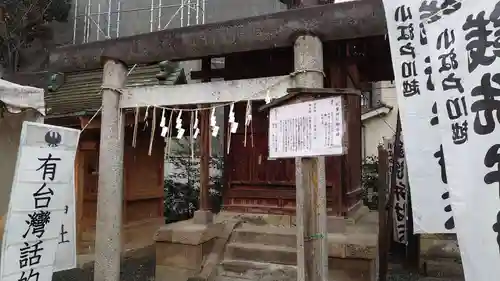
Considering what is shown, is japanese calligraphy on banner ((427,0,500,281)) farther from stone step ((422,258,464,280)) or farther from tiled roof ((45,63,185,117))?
tiled roof ((45,63,185,117))

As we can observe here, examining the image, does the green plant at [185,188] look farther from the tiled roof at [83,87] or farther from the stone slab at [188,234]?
the stone slab at [188,234]

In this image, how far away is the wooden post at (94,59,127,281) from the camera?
590 centimetres

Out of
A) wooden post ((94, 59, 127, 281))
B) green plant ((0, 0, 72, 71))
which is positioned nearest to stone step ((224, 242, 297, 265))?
wooden post ((94, 59, 127, 281))

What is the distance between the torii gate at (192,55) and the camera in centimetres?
478

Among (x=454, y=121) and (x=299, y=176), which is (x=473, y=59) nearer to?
(x=454, y=121)

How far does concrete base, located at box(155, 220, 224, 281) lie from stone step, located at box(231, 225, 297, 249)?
525 millimetres

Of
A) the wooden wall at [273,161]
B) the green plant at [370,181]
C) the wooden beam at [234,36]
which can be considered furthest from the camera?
the green plant at [370,181]

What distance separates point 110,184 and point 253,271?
2.88 meters

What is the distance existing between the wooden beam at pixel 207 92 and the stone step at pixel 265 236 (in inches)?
121

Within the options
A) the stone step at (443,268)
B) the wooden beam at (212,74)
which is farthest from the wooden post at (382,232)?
the wooden beam at (212,74)

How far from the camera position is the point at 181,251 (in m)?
7.14

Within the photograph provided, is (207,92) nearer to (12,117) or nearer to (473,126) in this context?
(473,126)

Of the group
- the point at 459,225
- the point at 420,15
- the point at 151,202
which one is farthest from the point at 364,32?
the point at 151,202

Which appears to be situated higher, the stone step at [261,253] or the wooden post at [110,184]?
the wooden post at [110,184]
